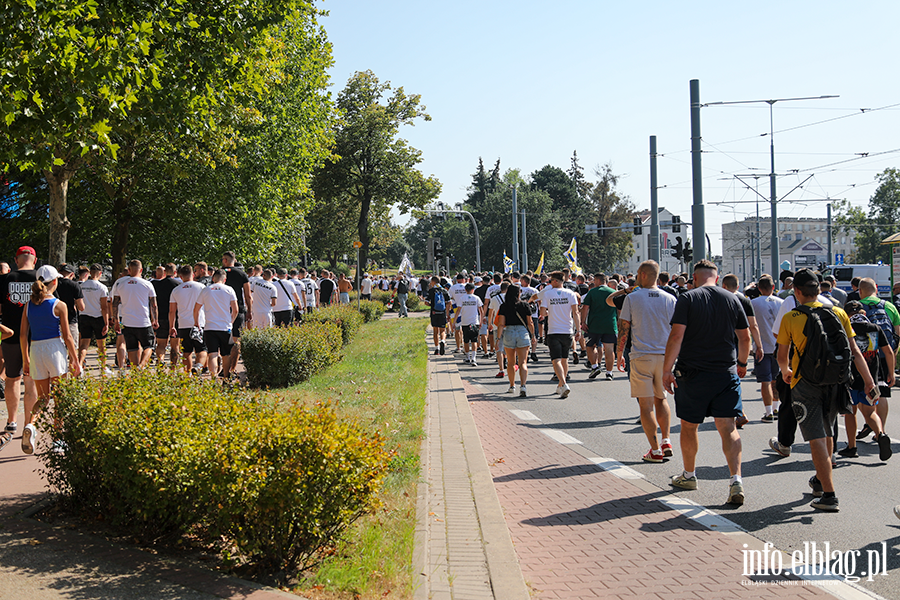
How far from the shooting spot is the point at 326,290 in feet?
83.3

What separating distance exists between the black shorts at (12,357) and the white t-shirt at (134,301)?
368 cm

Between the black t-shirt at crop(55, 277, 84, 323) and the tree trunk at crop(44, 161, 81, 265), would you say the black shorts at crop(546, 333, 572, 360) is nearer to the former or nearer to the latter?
the black t-shirt at crop(55, 277, 84, 323)

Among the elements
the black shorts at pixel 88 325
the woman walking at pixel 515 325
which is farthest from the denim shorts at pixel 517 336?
the black shorts at pixel 88 325

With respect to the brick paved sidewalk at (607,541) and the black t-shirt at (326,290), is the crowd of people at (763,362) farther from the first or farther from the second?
the black t-shirt at (326,290)

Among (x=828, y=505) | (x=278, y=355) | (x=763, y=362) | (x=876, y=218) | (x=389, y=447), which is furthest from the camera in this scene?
(x=876, y=218)

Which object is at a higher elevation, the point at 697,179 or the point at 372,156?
the point at 372,156

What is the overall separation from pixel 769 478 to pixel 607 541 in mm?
2381

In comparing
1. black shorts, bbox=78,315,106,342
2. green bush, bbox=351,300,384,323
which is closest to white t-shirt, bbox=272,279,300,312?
black shorts, bbox=78,315,106,342

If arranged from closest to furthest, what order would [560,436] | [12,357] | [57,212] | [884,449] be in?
[884,449], [12,357], [560,436], [57,212]

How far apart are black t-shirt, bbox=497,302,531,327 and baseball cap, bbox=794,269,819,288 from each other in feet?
19.7

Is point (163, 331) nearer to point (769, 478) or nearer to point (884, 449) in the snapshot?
point (769, 478)

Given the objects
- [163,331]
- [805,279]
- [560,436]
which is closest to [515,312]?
[560,436]

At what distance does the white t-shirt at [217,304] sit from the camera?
1151 cm

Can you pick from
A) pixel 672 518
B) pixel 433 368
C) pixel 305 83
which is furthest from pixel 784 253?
pixel 672 518
